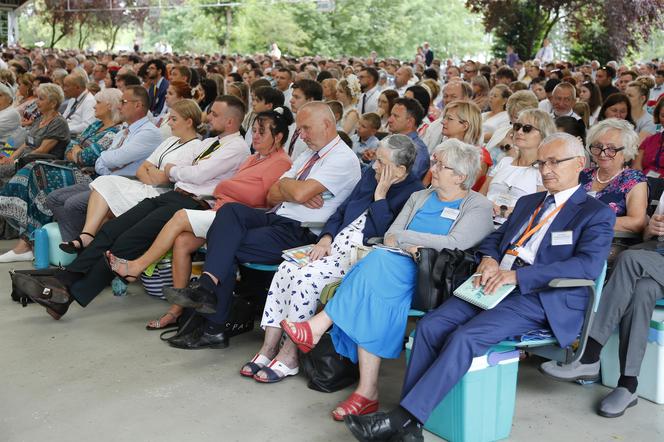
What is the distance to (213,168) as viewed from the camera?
501 cm

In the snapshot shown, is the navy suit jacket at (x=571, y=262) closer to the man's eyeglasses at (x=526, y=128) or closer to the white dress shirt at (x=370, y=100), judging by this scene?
the man's eyeglasses at (x=526, y=128)

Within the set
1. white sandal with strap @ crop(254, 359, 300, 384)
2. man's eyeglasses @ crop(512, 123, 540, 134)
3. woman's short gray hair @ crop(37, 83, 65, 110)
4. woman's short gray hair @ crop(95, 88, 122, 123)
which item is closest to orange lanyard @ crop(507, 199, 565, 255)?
man's eyeglasses @ crop(512, 123, 540, 134)

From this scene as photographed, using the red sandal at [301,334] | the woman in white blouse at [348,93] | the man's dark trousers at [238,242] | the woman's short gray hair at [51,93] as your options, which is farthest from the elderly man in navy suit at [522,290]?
the woman's short gray hair at [51,93]

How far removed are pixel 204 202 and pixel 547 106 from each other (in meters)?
4.28

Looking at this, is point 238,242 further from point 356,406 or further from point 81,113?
point 81,113

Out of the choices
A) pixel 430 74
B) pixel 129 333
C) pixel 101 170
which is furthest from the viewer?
pixel 430 74

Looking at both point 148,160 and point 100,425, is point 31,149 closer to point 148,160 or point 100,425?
point 148,160

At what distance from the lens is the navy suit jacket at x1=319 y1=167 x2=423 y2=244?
402 cm

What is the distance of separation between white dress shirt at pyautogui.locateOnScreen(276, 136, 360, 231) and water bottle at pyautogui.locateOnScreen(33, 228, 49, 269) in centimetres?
200

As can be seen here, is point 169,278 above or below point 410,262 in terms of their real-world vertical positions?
below

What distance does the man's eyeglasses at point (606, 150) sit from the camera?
3.95m

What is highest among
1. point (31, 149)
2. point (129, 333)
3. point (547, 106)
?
point (547, 106)

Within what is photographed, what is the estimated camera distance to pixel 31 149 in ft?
22.8

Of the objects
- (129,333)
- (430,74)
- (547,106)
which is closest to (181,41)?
(430,74)
